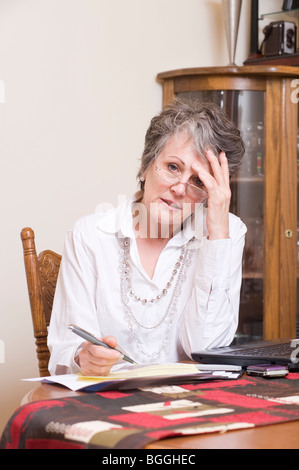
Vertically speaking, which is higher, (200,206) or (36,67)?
(36,67)

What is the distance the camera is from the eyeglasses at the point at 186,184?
1730mm

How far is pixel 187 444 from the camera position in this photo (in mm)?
845

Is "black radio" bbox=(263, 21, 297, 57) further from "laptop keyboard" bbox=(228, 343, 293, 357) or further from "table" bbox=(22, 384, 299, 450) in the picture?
"table" bbox=(22, 384, 299, 450)

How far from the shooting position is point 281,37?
3346mm

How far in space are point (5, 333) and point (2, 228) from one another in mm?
421

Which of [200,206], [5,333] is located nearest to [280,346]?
[200,206]

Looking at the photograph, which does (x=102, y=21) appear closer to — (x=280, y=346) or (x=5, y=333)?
(x=5, y=333)

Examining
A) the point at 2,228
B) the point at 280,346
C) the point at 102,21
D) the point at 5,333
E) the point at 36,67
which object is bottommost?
the point at 5,333

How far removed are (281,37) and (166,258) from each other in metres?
1.95

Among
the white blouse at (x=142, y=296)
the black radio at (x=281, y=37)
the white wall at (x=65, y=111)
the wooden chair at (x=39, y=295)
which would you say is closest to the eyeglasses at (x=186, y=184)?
the white blouse at (x=142, y=296)

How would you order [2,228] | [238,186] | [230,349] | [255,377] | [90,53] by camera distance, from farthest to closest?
[238,186], [90,53], [2,228], [230,349], [255,377]

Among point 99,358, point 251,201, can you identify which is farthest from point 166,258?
point 251,201

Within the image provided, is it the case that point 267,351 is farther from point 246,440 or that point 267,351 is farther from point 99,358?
point 246,440

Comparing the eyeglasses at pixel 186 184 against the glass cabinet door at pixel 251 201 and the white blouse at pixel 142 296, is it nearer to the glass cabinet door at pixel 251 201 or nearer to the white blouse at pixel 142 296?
the white blouse at pixel 142 296
